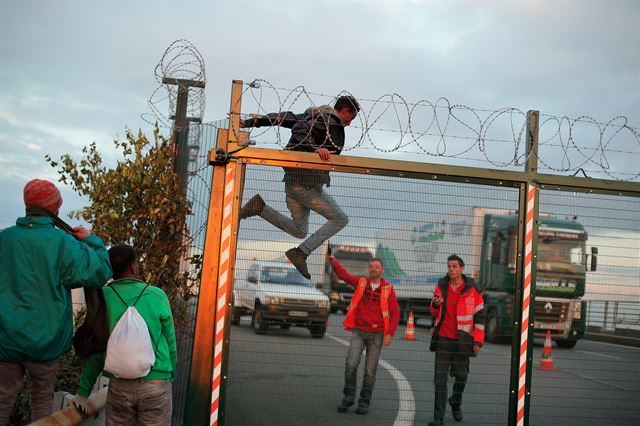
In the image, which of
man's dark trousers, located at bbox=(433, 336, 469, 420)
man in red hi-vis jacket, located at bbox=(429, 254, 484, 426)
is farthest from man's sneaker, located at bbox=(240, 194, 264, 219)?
man's dark trousers, located at bbox=(433, 336, 469, 420)

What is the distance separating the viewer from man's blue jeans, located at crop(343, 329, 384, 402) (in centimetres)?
524

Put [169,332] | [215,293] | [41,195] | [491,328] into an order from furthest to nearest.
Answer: [491,328]
[215,293]
[169,332]
[41,195]

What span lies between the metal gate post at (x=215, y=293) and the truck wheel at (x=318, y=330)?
65 cm

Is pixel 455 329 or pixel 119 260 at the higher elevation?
pixel 119 260

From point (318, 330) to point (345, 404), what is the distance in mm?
638

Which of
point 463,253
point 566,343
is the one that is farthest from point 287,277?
point 566,343

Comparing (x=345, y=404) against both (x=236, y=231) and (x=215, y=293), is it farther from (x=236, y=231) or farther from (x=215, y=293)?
(x=236, y=231)

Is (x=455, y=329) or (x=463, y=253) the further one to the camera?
(x=455, y=329)

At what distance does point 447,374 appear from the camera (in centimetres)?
546

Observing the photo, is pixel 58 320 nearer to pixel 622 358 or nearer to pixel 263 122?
pixel 263 122

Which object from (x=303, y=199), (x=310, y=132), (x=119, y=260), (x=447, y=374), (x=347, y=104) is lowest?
(x=447, y=374)

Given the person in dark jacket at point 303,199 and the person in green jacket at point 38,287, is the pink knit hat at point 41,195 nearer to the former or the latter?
the person in green jacket at point 38,287

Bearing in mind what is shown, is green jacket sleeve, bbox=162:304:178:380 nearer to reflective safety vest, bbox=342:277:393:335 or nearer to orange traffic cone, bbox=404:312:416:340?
reflective safety vest, bbox=342:277:393:335

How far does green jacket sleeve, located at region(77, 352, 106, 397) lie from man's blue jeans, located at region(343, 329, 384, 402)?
1844 millimetres
